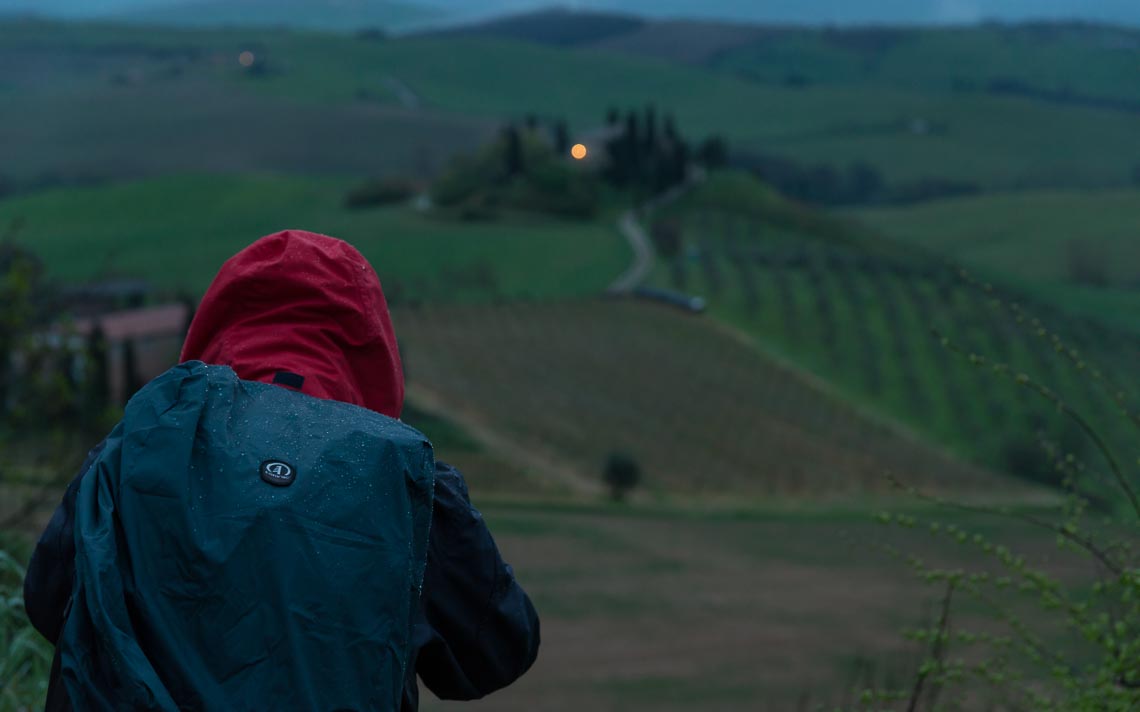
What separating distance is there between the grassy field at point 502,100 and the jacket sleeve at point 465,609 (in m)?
97.4

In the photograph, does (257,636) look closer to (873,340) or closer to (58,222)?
(873,340)

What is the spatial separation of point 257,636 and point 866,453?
34.8 meters

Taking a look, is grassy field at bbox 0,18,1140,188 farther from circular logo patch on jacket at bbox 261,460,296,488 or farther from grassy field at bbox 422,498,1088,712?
circular logo patch on jacket at bbox 261,460,296,488

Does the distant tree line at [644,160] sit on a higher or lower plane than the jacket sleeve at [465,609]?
lower

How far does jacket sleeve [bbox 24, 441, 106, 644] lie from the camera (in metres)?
2.45

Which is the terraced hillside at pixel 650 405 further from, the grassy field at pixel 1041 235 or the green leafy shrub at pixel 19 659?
the grassy field at pixel 1041 235

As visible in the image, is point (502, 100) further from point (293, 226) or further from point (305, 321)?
point (305, 321)

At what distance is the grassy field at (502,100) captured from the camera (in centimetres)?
10956

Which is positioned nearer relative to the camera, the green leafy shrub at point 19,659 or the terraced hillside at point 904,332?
the green leafy shrub at point 19,659

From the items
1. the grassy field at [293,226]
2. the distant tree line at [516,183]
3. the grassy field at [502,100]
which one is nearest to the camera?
the grassy field at [293,226]

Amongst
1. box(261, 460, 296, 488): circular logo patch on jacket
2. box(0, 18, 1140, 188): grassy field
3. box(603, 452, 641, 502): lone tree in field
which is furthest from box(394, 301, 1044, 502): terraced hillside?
box(0, 18, 1140, 188): grassy field

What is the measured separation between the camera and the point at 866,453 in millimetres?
36031

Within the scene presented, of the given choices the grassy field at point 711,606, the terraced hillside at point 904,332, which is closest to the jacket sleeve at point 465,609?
the grassy field at point 711,606

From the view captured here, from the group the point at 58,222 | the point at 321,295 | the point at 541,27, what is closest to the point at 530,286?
the point at 58,222
